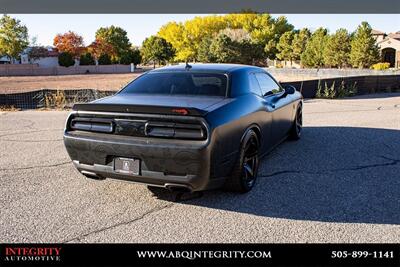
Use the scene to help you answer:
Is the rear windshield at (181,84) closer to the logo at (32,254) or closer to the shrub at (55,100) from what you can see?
the logo at (32,254)

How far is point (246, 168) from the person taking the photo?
419 centimetres

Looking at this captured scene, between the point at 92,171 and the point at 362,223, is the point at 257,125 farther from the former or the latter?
the point at 92,171

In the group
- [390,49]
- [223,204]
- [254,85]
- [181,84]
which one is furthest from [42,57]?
[223,204]

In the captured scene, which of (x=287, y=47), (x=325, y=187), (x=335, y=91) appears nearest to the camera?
(x=325, y=187)

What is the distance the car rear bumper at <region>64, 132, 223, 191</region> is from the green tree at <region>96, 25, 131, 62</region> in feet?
283

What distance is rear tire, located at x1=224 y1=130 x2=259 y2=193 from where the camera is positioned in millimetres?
3967

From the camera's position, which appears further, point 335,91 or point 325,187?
point 335,91

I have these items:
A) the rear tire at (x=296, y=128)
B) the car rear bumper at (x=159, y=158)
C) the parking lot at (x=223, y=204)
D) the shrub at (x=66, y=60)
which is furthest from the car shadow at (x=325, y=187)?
the shrub at (x=66, y=60)

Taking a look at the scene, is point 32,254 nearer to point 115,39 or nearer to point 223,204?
point 223,204

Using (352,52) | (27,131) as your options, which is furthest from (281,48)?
(27,131)

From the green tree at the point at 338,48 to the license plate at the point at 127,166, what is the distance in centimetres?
5235

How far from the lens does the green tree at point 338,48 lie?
50719 mm

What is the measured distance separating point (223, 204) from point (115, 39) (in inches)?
3580

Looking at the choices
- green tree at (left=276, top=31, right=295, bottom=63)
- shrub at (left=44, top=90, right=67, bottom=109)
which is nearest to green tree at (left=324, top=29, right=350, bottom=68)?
green tree at (left=276, top=31, right=295, bottom=63)
